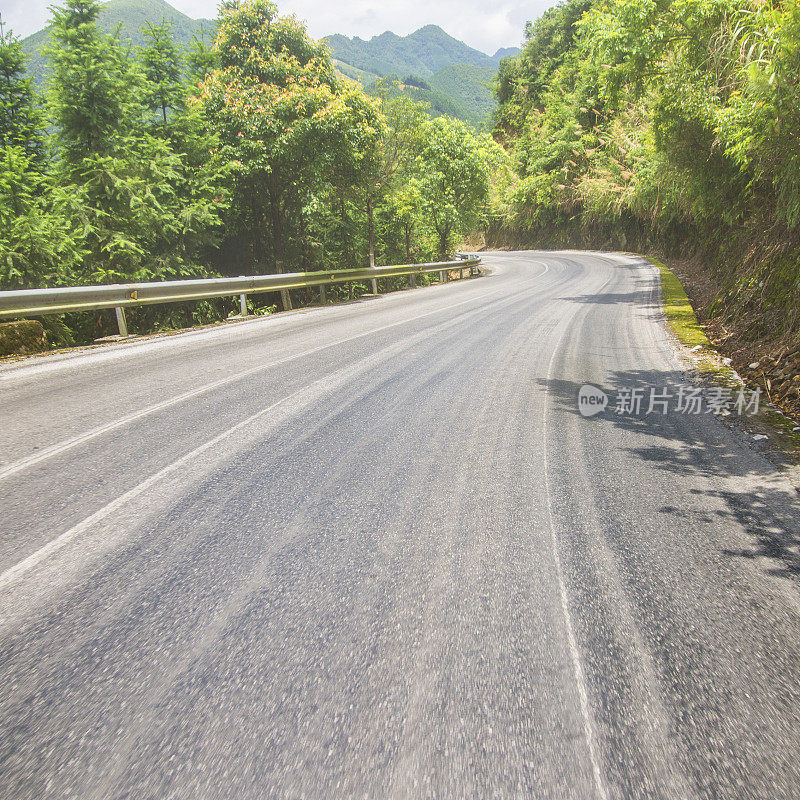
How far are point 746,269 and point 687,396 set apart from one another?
17.5ft

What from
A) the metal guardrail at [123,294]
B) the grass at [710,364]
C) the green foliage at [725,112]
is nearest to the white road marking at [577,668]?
the grass at [710,364]

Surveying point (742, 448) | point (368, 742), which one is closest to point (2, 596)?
point (368, 742)

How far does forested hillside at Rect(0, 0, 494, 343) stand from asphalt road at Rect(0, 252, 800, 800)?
317 inches

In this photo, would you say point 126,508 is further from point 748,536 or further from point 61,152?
point 61,152

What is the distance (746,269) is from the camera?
7879mm

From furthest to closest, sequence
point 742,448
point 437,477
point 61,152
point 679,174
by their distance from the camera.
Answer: point 61,152
point 679,174
point 742,448
point 437,477

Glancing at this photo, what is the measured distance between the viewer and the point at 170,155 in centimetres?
1470

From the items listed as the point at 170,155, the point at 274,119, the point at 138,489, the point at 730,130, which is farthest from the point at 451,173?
the point at 138,489

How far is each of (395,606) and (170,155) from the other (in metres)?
17.1

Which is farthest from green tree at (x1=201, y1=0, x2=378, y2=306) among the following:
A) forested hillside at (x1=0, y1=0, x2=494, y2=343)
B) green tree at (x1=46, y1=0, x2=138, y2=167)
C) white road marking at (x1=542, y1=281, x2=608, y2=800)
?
white road marking at (x1=542, y1=281, x2=608, y2=800)

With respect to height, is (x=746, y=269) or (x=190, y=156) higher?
(x=190, y=156)

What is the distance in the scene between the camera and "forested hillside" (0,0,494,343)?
11.9 m

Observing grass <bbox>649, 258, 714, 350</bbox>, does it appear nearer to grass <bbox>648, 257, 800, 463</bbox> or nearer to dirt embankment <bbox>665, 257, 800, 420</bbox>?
grass <bbox>648, 257, 800, 463</bbox>

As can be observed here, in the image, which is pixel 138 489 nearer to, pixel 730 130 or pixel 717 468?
pixel 717 468
